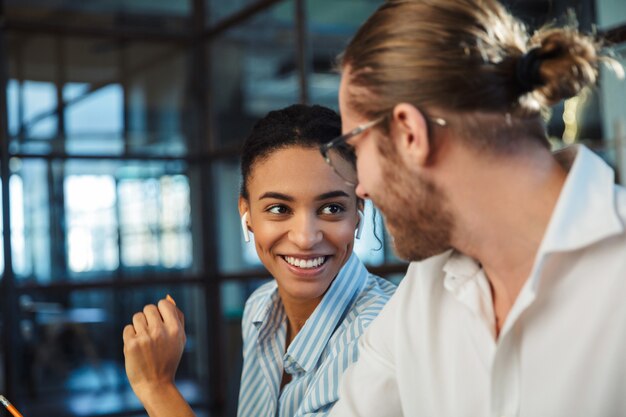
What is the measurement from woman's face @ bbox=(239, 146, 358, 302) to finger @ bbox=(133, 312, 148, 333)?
0.29 meters

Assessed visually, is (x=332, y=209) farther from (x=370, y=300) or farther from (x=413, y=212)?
(x=413, y=212)

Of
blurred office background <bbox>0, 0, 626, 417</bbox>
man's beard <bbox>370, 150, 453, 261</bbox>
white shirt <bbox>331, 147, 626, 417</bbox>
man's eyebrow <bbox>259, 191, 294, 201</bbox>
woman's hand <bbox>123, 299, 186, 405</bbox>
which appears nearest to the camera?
white shirt <bbox>331, 147, 626, 417</bbox>

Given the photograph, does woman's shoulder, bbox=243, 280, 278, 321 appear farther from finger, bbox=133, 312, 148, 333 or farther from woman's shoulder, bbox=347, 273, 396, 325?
finger, bbox=133, 312, 148, 333

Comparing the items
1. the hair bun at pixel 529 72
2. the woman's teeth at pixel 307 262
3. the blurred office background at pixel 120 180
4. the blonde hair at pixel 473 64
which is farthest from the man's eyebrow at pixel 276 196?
the blurred office background at pixel 120 180

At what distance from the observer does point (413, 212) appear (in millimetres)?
1270

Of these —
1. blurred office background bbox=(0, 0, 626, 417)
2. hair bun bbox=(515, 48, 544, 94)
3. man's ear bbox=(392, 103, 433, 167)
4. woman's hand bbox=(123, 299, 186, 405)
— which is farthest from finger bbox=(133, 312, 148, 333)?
blurred office background bbox=(0, 0, 626, 417)

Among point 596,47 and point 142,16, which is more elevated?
point 142,16

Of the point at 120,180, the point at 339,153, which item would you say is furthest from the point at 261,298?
the point at 120,180

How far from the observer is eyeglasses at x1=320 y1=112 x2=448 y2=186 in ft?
4.17

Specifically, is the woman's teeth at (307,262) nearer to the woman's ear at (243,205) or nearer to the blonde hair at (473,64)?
the woman's ear at (243,205)

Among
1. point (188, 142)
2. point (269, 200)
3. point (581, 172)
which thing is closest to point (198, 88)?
point (188, 142)

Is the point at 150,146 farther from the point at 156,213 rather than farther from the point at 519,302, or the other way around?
the point at 519,302

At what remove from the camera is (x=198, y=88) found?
15.8ft

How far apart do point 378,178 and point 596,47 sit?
1.21ft
